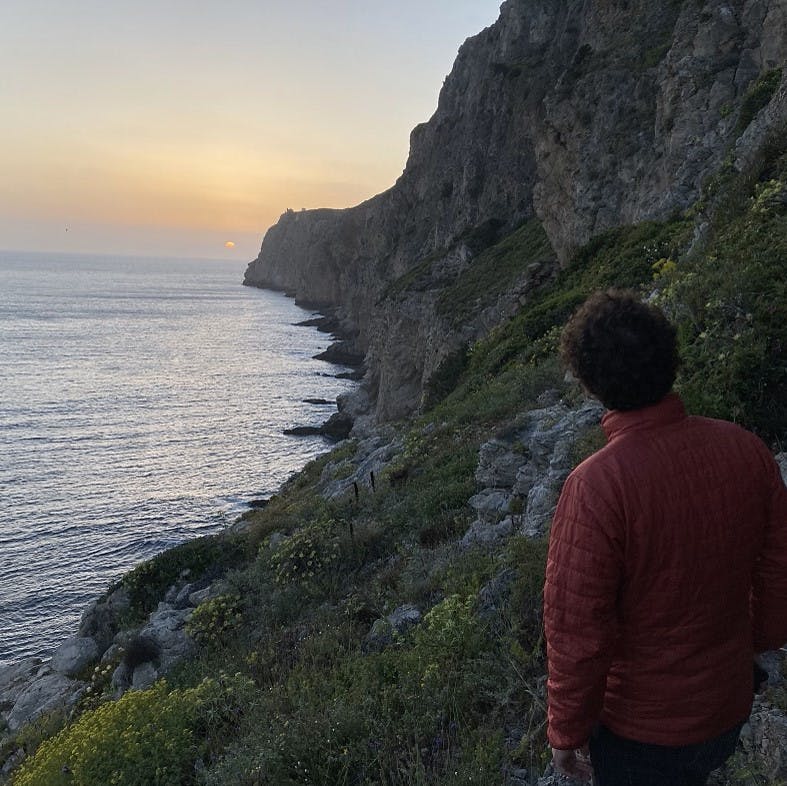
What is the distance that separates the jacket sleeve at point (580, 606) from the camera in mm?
2316

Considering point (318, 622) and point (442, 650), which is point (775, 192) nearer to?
point (442, 650)

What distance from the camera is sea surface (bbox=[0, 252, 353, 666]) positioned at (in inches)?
1019

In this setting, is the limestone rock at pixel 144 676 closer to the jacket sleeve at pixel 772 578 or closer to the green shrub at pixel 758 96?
the jacket sleeve at pixel 772 578

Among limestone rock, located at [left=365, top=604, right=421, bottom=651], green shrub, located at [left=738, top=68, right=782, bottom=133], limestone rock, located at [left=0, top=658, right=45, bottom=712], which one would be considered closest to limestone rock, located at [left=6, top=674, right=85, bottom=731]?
limestone rock, located at [left=0, top=658, right=45, bottom=712]

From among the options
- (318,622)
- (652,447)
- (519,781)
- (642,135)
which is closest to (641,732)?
(652,447)

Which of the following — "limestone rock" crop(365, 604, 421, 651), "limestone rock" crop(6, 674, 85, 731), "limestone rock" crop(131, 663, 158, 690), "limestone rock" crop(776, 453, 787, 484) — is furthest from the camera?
"limestone rock" crop(6, 674, 85, 731)

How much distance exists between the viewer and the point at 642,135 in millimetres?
25047

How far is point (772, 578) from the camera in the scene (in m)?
2.62

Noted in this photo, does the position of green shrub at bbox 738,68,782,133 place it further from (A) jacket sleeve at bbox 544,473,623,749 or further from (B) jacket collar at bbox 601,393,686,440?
(A) jacket sleeve at bbox 544,473,623,749

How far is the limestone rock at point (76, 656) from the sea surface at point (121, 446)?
10047 millimetres

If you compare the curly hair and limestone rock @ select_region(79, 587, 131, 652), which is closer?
the curly hair

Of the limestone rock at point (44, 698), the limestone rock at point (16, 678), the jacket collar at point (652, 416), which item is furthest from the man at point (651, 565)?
the limestone rock at point (16, 678)

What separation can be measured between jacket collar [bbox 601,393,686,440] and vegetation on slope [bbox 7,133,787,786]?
2165 millimetres

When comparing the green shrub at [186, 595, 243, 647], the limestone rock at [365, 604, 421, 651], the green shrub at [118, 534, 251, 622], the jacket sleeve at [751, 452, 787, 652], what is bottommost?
the green shrub at [118, 534, 251, 622]
